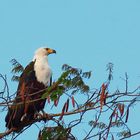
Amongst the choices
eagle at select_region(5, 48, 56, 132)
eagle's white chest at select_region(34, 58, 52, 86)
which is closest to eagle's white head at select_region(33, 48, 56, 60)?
eagle at select_region(5, 48, 56, 132)

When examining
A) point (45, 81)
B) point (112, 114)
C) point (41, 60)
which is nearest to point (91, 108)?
point (112, 114)

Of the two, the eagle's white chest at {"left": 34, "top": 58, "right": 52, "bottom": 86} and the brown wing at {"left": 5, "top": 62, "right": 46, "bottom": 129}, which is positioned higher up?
the eagle's white chest at {"left": 34, "top": 58, "right": 52, "bottom": 86}

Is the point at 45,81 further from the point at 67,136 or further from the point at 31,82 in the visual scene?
the point at 67,136

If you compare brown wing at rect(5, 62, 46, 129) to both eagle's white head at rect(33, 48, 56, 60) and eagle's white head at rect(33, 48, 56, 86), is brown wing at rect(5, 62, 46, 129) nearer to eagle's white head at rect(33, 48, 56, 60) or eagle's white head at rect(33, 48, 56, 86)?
eagle's white head at rect(33, 48, 56, 86)

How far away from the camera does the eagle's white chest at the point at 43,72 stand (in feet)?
22.6

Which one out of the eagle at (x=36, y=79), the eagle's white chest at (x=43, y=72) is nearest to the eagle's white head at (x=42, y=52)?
the eagle at (x=36, y=79)

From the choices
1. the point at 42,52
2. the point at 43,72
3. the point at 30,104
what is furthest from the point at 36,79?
the point at 30,104

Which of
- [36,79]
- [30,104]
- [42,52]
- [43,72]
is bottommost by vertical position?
[30,104]

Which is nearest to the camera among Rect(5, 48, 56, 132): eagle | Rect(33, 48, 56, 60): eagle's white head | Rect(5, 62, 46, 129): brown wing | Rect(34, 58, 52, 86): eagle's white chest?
Rect(5, 62, 46, 129): brown wing

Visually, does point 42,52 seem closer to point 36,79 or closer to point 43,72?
point 43,72

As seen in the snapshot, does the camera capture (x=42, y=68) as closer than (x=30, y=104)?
No

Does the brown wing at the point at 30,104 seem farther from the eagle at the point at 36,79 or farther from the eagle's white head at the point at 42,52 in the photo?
the eagle's white head at the point at 42,52

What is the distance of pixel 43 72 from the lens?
7.00m

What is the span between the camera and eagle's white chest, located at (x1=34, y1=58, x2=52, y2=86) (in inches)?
272
